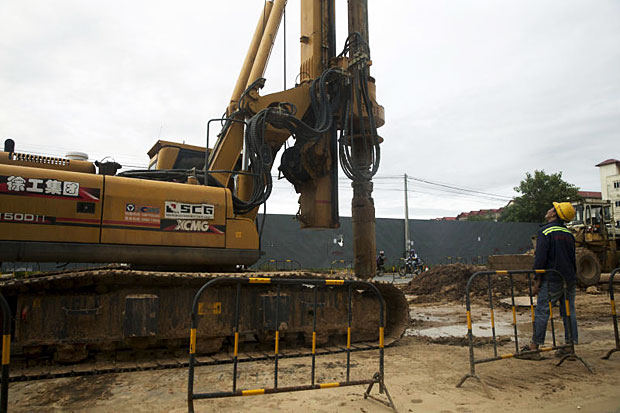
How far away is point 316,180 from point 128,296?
160 inches

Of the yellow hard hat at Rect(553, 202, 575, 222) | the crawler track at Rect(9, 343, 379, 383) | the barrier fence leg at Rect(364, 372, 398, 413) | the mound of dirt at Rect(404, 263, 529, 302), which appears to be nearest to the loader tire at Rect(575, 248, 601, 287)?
the mound of dirt at Rect(404, 263, 529, 302)

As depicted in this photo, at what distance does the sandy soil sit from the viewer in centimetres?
381

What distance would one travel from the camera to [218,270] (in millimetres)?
6262

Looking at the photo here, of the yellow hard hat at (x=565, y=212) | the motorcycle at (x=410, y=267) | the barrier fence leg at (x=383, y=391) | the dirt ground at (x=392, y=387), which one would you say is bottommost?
the dirt ground at (x=392, y=387)

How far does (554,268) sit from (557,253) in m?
0.20

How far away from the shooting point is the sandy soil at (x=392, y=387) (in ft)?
12.5

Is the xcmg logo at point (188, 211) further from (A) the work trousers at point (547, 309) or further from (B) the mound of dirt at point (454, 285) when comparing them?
(B) the mound of dirt at point (454, 285)

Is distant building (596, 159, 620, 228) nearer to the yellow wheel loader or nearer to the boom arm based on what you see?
the yellow wheel loader

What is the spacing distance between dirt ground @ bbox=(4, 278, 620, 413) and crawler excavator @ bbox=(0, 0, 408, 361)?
670 mm

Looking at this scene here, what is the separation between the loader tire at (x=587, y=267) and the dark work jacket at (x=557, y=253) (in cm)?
1094

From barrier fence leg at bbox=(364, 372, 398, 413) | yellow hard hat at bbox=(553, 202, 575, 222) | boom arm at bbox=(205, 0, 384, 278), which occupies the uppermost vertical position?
boom arm at bbox=(205, 0, 384, 278)

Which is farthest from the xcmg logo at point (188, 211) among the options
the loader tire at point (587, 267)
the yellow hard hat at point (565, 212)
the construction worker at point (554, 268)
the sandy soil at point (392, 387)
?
the loader tire at point (587, 267)

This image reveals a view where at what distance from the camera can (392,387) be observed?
438 cm

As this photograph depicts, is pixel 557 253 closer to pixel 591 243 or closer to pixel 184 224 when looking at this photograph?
pixel 184 224
